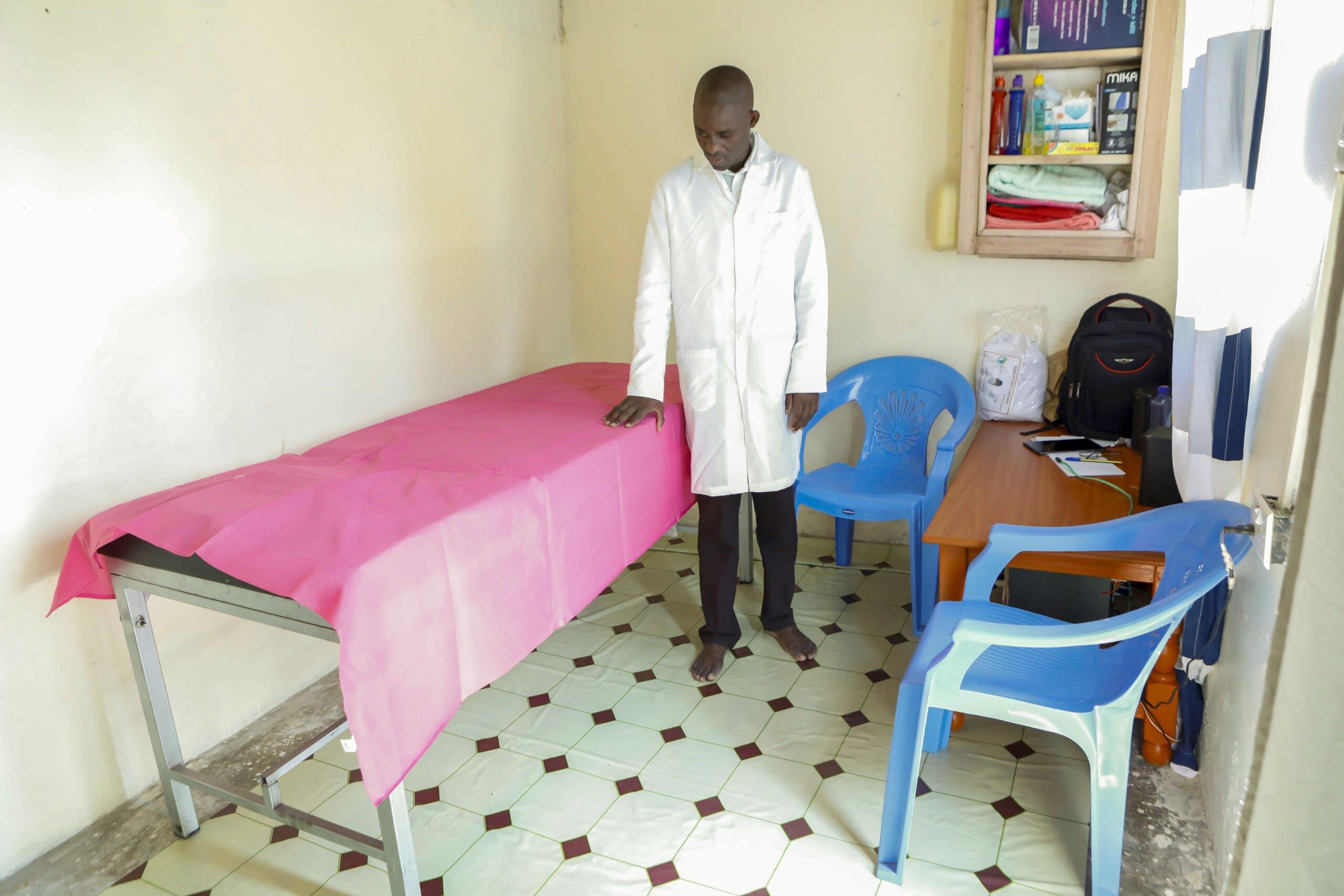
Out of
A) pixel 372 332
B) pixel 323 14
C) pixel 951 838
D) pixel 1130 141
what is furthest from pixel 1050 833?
pixel 323 14

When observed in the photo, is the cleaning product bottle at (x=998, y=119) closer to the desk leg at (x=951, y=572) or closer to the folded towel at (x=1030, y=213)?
the folded towel at (x=1030, y=213)

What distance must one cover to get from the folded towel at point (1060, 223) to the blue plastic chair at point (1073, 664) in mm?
1427

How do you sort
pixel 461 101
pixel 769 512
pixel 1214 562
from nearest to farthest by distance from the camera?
pixel 1214 562, pixel 769 512, pixel 461 101

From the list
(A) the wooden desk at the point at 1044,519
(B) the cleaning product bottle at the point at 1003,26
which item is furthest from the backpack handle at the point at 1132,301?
(B) the cleaning product bottle at the point at 1003,26

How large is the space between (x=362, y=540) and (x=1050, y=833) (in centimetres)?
169

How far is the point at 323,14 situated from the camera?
8.25 feet

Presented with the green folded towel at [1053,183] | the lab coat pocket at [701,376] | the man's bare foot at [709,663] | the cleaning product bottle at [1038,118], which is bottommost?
the man's bare foot at [709,663]

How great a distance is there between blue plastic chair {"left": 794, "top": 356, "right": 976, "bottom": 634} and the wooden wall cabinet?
0.53 meters

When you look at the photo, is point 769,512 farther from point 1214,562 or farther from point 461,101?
point 461,101

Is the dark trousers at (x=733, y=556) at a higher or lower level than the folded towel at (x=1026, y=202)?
lower

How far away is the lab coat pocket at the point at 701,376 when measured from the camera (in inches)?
100

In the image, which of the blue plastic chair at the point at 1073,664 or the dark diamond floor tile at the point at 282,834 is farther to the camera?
the dark diamond floor tile at the point at 282,834

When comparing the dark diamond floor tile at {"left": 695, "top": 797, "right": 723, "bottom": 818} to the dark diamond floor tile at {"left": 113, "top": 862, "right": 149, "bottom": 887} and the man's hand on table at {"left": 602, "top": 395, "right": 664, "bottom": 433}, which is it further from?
the dark diamond floor tile at {"left": 113, "top": 862, "right": 149, "bottom": 887}

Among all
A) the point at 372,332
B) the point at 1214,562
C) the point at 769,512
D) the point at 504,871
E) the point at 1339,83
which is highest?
the point at 1339,83
